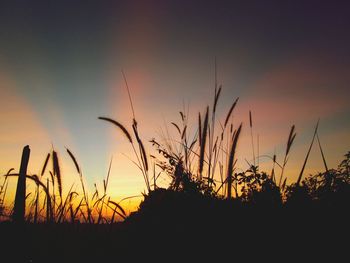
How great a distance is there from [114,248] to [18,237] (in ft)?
5.85

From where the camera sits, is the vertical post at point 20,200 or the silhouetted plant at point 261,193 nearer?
the vertical post at point 20,200

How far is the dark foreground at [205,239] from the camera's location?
308 cm

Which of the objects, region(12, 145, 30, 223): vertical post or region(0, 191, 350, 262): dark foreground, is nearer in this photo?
region(12, 145, 30, 223): vertical post

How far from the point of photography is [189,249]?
127 inches

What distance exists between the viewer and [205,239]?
132 inches

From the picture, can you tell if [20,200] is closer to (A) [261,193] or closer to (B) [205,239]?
(B) [205,239]

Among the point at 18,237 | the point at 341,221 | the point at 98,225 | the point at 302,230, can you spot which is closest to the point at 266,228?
the point at 302,230

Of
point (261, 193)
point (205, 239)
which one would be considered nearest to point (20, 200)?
point (205, 239)

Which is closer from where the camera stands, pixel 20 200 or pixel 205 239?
pixel 20 200

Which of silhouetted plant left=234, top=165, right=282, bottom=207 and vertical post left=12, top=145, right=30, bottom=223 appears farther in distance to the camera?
silhouetted plant left=234, top=165, right=282, bottom=207

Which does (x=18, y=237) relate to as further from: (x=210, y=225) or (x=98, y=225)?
(x=210, y=225)

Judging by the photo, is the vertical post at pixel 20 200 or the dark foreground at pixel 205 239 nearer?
the vertical post at pixel 20 200

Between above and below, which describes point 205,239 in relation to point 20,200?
below

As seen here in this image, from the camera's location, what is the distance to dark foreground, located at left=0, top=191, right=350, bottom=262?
3.08 m
